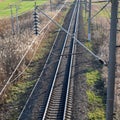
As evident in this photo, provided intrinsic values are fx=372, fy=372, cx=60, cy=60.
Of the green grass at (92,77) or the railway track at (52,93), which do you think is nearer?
the railway track at (52,93)

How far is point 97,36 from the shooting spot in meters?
36.1

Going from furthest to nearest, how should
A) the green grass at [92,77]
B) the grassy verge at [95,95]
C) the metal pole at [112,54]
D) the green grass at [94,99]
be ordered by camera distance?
the green grass at [92,77] < the grassy verge at [95,95] < the green grass at [94,99] < the metal pole at [112,54]

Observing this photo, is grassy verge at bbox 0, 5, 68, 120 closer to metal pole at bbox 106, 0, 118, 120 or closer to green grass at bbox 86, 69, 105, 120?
green grass at bbox 86, 69, 105, 120

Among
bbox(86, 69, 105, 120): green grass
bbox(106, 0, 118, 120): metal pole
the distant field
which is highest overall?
the distant field

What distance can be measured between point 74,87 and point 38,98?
2.60 meters

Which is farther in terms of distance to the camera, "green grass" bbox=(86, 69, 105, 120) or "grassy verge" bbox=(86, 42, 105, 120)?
"grassy verge" bbox=(86, 42, 105, 120)

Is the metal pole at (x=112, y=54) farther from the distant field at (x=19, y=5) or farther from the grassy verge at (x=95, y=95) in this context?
the distant field at (x=19, y=5)

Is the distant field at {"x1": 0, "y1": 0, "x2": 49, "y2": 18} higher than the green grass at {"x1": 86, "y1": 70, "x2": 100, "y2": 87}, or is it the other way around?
the distant field at {"x1": 0, "y1": 0, "x2": 49, "y2": 18}

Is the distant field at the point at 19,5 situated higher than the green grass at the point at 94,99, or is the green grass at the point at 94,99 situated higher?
the distant field at the point at 19,5

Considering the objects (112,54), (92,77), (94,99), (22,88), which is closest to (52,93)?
(22,88)

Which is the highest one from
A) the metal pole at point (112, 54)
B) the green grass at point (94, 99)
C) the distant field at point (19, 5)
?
the distant field at point (19, 5)

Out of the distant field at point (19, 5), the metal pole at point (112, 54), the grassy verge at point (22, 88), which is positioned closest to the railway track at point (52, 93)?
the grassy verge at point (22, 88)

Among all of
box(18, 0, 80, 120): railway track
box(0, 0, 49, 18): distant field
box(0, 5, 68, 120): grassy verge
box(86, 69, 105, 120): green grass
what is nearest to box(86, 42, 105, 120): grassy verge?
box(86, 69, 105, 120): green grass

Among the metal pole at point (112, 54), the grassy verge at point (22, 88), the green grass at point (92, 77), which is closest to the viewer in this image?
the metal pole at point (112, 54)
